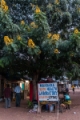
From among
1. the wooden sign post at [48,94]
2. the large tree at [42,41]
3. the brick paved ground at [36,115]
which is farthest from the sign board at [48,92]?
the large tree at [42,41]

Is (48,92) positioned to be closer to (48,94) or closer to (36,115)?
(48,94)

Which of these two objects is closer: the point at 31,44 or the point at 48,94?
the point at 31,44

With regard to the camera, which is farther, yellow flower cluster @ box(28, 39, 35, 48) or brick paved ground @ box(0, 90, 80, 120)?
brick paved ground @ box(0, 90, 80, 120)

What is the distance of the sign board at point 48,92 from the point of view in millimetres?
12211

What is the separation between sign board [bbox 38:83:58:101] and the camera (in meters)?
12.2

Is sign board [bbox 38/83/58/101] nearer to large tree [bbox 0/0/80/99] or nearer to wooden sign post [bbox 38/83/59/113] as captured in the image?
wooden sign post [bbox 38/83/59/113]

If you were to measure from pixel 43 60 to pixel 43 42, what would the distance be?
5.78 ft

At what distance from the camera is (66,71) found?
1345 cm

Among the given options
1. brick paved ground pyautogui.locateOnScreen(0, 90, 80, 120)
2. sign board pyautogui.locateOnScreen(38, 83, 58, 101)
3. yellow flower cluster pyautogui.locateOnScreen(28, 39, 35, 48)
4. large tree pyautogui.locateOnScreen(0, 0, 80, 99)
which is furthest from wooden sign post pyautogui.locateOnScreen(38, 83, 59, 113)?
yellow flower cluster pyautogui.locateOnScreen(28, 39, 35, 48)

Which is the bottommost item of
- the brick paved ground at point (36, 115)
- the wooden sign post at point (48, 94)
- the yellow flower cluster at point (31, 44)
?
the brick paved ground at point (36, 115)

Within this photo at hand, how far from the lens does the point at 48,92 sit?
40.6 feet

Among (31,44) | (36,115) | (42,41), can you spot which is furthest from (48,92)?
(31,44)

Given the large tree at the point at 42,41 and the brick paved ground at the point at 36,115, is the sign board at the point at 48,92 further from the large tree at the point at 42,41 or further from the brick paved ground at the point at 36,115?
the large tree at the point at 42,41

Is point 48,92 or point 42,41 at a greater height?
point 42,41
